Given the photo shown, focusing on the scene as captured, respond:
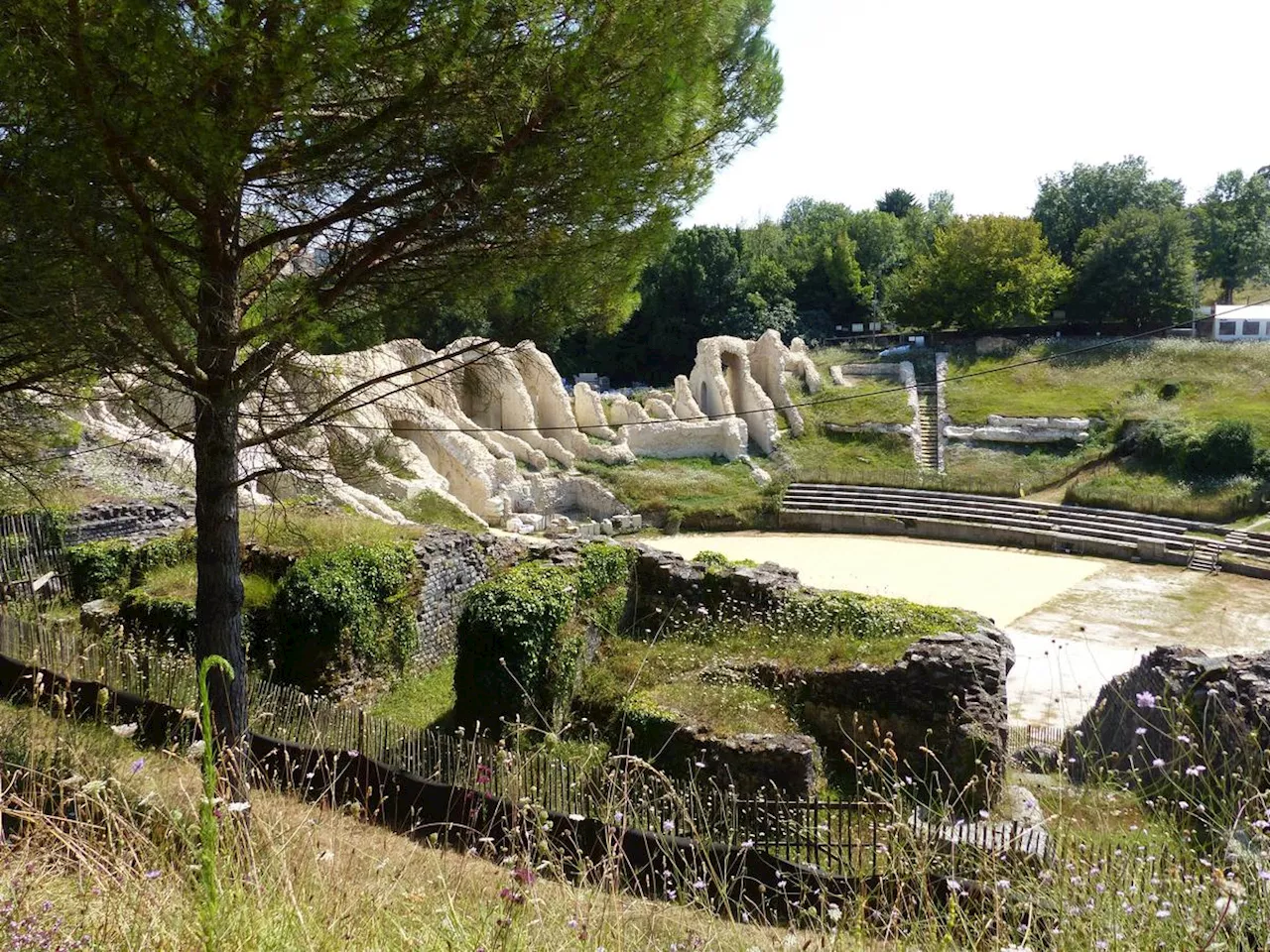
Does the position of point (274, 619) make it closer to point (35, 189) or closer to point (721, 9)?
point (35, 189)

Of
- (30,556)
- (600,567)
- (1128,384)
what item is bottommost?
(30,556)

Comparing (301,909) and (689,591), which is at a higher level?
(301,909)

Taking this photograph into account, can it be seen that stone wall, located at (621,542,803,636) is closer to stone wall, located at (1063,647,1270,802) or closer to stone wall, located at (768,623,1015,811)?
stone wall, located at (768,623,1015,811)

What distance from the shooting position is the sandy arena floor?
14859 mm

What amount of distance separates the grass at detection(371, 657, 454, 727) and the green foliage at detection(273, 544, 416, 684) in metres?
0.35

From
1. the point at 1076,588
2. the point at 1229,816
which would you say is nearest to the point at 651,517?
the point at 1076,588

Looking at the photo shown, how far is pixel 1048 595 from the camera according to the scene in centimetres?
2027

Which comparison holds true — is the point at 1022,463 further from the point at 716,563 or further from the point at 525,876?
the point at 525,876

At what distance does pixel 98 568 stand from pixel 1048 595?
18.3m

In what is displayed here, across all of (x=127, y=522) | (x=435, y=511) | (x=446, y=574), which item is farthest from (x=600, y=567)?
(x=435, y=511)

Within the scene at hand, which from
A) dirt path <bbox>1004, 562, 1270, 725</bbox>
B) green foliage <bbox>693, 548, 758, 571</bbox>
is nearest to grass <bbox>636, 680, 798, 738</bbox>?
green foliage <bbox>693, 548, 758, 571</bbox>

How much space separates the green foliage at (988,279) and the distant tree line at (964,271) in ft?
0.22

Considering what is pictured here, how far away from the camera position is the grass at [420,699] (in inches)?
450

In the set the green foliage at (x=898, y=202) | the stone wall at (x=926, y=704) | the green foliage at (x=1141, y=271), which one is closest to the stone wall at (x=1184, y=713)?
the stone wall at (x=926, y=704)
